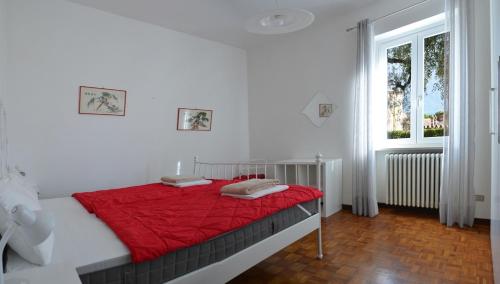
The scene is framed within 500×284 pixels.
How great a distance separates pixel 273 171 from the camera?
177 inches

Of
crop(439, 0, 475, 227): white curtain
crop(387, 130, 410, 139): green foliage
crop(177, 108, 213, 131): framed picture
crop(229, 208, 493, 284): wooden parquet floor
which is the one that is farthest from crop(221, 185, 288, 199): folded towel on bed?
crop(177, 108, 213, 131): framed picture

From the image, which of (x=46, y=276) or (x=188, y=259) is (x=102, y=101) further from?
(x=46, y=276)

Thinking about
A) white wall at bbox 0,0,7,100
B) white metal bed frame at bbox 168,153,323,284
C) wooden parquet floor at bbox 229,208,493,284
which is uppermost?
white wall at bbox 0,0,7,100

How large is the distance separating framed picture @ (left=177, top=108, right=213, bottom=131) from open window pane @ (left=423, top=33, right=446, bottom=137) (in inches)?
122

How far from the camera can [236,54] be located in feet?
16.5

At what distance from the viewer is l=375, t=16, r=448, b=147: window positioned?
3.34m

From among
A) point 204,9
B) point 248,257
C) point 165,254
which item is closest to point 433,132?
point 248,257

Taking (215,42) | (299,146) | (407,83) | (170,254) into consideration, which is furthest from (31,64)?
(407,83)

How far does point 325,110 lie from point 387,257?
7.69 ft

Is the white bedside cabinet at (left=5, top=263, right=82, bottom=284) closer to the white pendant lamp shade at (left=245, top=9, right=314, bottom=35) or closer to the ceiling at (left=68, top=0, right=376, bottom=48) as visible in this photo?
the white pendant lamp shade at (left=245, top=9, right=314, bottom=35)

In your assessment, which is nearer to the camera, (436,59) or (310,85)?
(436,59)

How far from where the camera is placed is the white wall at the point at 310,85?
355 cm

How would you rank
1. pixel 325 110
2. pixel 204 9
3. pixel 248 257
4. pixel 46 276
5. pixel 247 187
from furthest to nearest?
1. pixel 325 110
2. pixel 204 9
3. pixel 247 187
4. pixel 248 257
5. pixel 46 276

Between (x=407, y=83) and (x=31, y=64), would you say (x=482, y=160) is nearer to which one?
(x=407, y=83)
